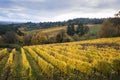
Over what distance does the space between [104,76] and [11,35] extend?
107m

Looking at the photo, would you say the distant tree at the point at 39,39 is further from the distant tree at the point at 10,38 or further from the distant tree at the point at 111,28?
the distant tree at the point at 111,28

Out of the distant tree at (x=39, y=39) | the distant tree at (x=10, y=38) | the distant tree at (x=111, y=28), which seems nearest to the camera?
the distant tree at (x=111, y=28)

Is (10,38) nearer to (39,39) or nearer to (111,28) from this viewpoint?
(39,39)

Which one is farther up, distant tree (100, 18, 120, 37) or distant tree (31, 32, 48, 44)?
distant tree (100, 18, 120, 37)

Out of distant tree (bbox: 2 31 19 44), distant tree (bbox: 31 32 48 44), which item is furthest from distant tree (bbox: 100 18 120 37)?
distant tree (bbox: 2 31 19 44)

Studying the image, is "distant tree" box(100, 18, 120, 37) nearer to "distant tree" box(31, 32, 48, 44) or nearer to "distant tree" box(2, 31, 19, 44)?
"distant tree" box(31, 32, 48, 44)

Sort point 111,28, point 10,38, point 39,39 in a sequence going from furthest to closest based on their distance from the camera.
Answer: point 10,38, point 39,39, point 111,28

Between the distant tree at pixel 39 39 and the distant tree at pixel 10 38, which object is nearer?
the distant tree at pixel 39 39

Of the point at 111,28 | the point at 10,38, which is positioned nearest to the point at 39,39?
the point at 10,38

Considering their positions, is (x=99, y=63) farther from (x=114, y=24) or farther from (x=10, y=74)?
(x=114, y=24)

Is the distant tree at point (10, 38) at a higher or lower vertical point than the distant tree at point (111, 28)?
lower

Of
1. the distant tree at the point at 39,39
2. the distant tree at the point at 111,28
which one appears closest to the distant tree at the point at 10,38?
the distant tree at the point at 39,39

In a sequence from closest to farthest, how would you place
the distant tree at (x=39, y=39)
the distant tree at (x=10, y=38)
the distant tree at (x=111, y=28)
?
the distant tree at (x=111, y=28) < the distant tree at (x=39, y=39) < the distant tree at (x=10, y=38)

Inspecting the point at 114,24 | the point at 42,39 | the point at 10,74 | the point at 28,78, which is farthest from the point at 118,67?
the point at 42,39
